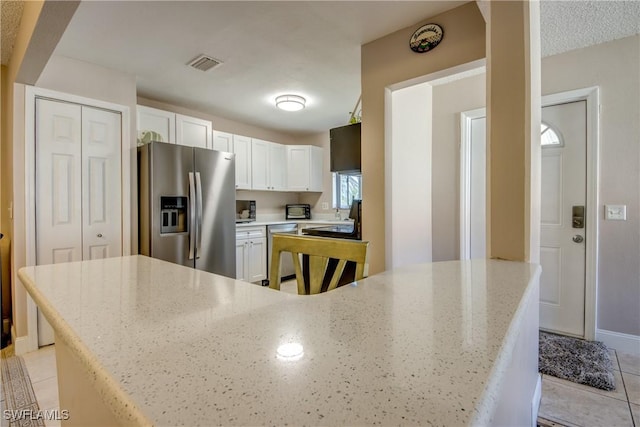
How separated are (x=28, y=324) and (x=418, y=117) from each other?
381cm

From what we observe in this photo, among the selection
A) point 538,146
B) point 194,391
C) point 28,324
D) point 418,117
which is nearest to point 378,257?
point 538,146

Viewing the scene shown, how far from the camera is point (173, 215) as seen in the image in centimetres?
297

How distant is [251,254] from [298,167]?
1.69 meters

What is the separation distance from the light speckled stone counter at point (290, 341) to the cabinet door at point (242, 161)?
3532 millimetres

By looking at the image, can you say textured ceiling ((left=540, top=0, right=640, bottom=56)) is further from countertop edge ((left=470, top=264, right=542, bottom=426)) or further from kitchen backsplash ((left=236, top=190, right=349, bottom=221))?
kitchen backsplash ((left=236, top=190, right=349, bottom=221))

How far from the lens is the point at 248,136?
475 cm

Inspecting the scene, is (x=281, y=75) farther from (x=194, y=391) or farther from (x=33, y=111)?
(x=194, y=391)

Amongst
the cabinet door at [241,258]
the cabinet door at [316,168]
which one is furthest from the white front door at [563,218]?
the cabinet door at [241,258]

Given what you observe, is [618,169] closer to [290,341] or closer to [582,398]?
[582,398]

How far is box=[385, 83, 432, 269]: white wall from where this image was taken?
8.03 ft

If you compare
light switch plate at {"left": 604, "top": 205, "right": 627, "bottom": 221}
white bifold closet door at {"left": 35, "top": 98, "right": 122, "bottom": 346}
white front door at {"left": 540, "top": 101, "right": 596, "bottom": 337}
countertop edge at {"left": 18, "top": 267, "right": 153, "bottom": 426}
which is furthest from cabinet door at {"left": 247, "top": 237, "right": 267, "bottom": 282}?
light switch plate at {"left": 604, "top": 205, "right": 627, "bottom": 221}

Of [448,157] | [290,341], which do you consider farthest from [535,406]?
[448,157]

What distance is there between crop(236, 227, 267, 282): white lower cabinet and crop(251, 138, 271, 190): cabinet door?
735 millimetres

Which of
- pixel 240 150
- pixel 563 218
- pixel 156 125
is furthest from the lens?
pixel 240 150
